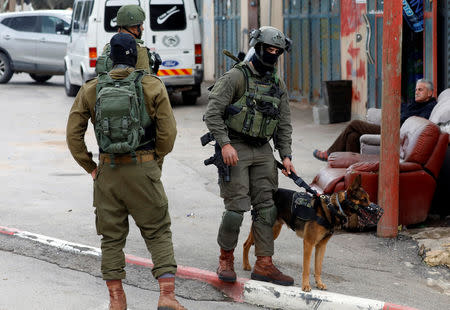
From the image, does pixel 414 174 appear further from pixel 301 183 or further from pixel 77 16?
pixel 77 16

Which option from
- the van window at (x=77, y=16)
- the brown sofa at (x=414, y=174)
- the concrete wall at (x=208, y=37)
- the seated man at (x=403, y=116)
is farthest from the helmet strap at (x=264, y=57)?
the concrete wall at (x=208, y=37)

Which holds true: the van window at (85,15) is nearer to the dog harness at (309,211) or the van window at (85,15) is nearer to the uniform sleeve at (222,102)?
the uniform sleeve at (222,102)

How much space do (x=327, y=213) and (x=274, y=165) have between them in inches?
21.3

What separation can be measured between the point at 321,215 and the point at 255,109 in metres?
0.82

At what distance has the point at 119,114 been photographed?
4.86 m

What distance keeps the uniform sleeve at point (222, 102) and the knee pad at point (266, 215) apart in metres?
0.55

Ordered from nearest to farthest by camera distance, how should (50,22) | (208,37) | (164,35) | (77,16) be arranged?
(164,35) → (77,16) → (50,22) → (208,37)

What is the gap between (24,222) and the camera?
7777 mm

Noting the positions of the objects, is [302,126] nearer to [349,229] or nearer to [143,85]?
[349,229]

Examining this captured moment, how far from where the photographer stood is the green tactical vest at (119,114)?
16.0 ft

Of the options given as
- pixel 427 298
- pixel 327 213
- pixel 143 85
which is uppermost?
pixel 143 85

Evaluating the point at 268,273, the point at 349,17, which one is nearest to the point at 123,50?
the point at 268,273

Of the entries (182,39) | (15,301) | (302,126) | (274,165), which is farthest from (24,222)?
(182,39)

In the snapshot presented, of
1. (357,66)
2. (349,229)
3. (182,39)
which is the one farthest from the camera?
(182,39)
